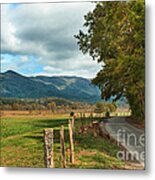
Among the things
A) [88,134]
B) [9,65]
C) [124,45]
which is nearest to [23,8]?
[9,65]

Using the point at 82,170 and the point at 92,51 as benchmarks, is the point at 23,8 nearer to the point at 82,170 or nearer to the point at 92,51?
the point at 92,51

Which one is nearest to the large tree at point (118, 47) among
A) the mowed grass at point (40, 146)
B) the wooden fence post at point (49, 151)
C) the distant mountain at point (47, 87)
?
the distant mountain at point (47, 87)

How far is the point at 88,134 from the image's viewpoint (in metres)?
2.83

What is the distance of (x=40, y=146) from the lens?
2887 mm

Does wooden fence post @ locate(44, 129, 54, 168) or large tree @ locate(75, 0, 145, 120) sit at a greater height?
large tree @ locate(75, 0, 145, 120)

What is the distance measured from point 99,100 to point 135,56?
31 cm

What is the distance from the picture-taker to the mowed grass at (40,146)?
280 centimetres

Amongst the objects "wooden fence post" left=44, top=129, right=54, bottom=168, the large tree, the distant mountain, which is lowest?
"wooden fence post" left=44, top=129, right=54, bottom=168

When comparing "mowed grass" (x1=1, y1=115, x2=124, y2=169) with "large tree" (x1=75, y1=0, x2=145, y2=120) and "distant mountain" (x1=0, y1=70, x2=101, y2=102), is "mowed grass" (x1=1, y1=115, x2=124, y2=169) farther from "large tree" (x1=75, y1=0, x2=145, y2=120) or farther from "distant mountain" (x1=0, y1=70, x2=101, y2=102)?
"large tree" (x1=75, y1=0, x2=145, y2=120)

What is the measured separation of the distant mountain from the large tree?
67 mm

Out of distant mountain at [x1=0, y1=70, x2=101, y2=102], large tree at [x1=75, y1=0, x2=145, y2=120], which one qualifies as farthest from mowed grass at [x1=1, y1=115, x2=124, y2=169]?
large tree at [x1=75, y1=0, x2=145, y2=120]

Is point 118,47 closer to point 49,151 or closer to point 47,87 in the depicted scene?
point 47,87

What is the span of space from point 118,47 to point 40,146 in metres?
0.69

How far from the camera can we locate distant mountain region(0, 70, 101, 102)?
111 inches
